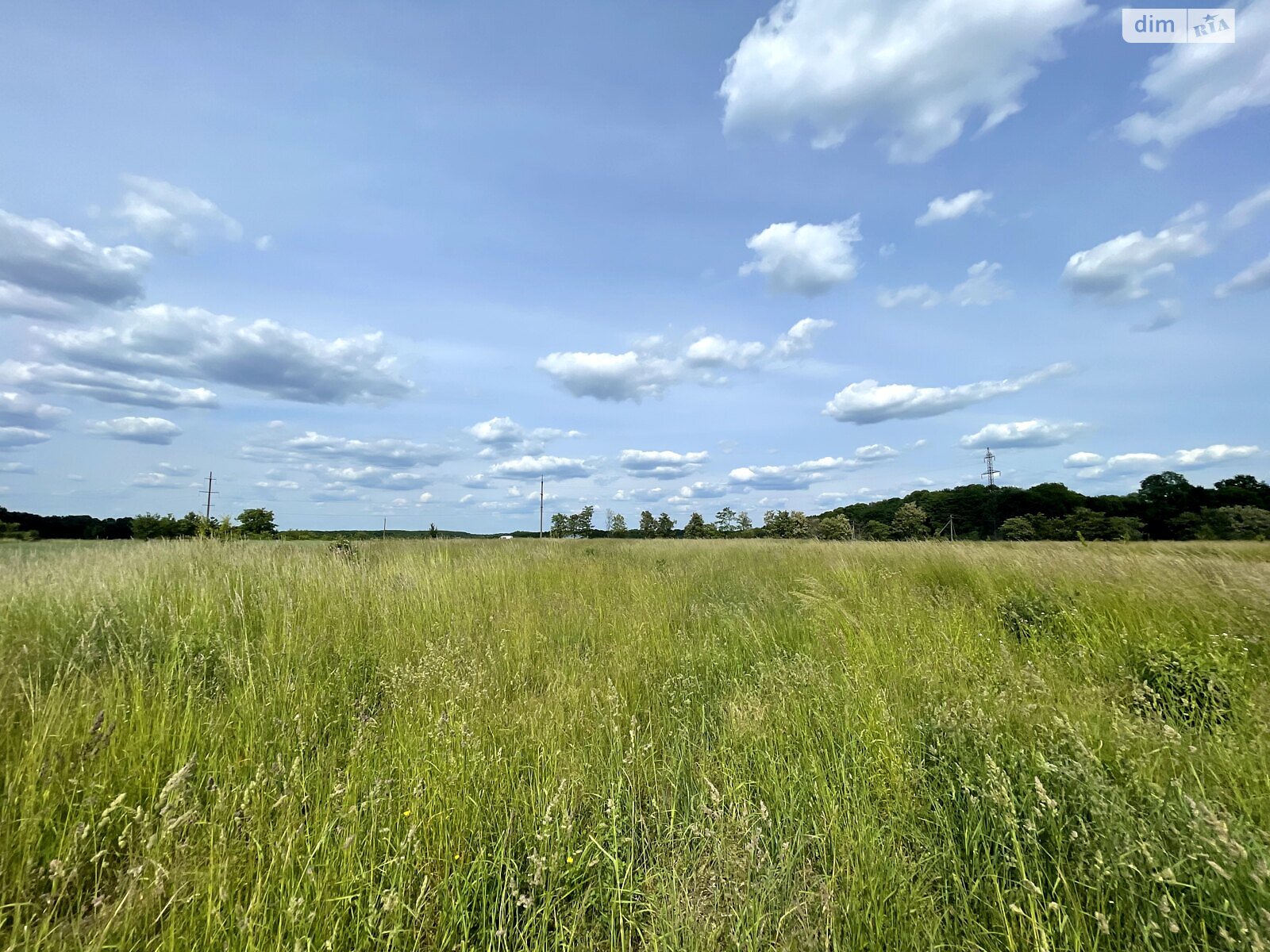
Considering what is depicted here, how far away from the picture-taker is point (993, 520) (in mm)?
66812

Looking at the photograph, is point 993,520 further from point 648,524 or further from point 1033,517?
point 648,524

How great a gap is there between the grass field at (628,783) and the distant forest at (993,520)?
77.6 ft

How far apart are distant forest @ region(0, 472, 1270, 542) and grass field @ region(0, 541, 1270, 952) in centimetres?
2366

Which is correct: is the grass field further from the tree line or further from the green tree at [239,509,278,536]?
the tree line

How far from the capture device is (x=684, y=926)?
1.62 metres

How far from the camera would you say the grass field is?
1641mm

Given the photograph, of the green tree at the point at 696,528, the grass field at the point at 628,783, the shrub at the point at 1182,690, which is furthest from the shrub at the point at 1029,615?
the green tree at the point at 696,528

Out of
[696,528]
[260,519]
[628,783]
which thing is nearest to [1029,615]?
[628,783]

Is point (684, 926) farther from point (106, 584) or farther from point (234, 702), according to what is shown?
point (106, 584)

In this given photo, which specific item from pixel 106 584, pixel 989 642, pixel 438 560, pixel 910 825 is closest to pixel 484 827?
pixel 910 825

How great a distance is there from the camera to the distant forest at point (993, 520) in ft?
134

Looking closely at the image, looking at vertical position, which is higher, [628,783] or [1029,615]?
[1029,615]

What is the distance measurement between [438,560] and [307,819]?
25.2 ft

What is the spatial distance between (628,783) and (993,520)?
264 feet
